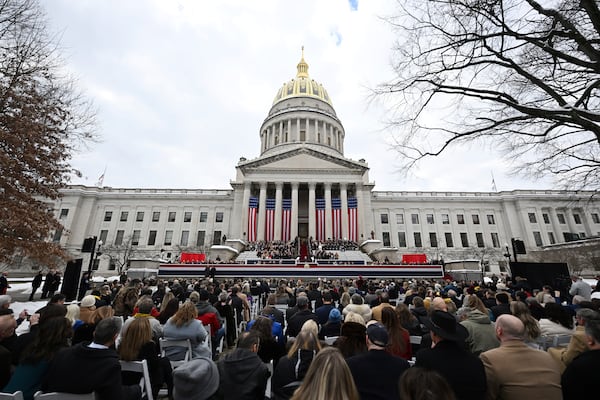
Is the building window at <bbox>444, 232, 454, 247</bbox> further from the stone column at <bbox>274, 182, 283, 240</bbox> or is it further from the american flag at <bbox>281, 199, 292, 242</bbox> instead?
the stone column at <bbox>274, 182, 283, 240</bbox>

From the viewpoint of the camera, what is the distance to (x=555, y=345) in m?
4.84

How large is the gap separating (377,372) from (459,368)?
0.83 metres

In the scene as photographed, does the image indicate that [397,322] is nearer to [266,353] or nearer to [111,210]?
[266,353]

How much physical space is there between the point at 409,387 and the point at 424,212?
55.5m

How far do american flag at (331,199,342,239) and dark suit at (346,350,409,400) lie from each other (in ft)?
118

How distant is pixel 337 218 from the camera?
39.1m

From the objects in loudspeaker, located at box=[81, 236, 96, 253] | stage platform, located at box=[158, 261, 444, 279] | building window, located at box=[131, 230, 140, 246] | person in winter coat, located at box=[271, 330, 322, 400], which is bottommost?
person in winter coat, located at box=[271, 330, 322, 400]

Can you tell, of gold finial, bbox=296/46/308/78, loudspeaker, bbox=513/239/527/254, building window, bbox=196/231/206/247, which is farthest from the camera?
gold finial, bbox=296/46/308/78

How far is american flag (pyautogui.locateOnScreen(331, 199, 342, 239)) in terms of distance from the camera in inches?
1524

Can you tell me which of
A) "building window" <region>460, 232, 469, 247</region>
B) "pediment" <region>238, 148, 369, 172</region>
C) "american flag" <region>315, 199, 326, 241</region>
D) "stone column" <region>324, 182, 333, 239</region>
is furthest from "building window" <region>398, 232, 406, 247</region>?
"american flag" <region>315, 199, 326, 241</region>

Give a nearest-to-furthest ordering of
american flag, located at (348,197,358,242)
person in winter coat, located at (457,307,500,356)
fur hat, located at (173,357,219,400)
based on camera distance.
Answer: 1. fur hat, located at (173,357,219,400)
2. person in winter coat, located at (457,307,500,356)
3. american flag, located at (348,197,358,242)

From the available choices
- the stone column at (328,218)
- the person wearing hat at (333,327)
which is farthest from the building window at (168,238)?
the person wearing hat at (333,327)

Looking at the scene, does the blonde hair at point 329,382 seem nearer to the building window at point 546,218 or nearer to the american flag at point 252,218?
the american flag at point 252,218

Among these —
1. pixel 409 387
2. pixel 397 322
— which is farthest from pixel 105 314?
pixel 409 387
